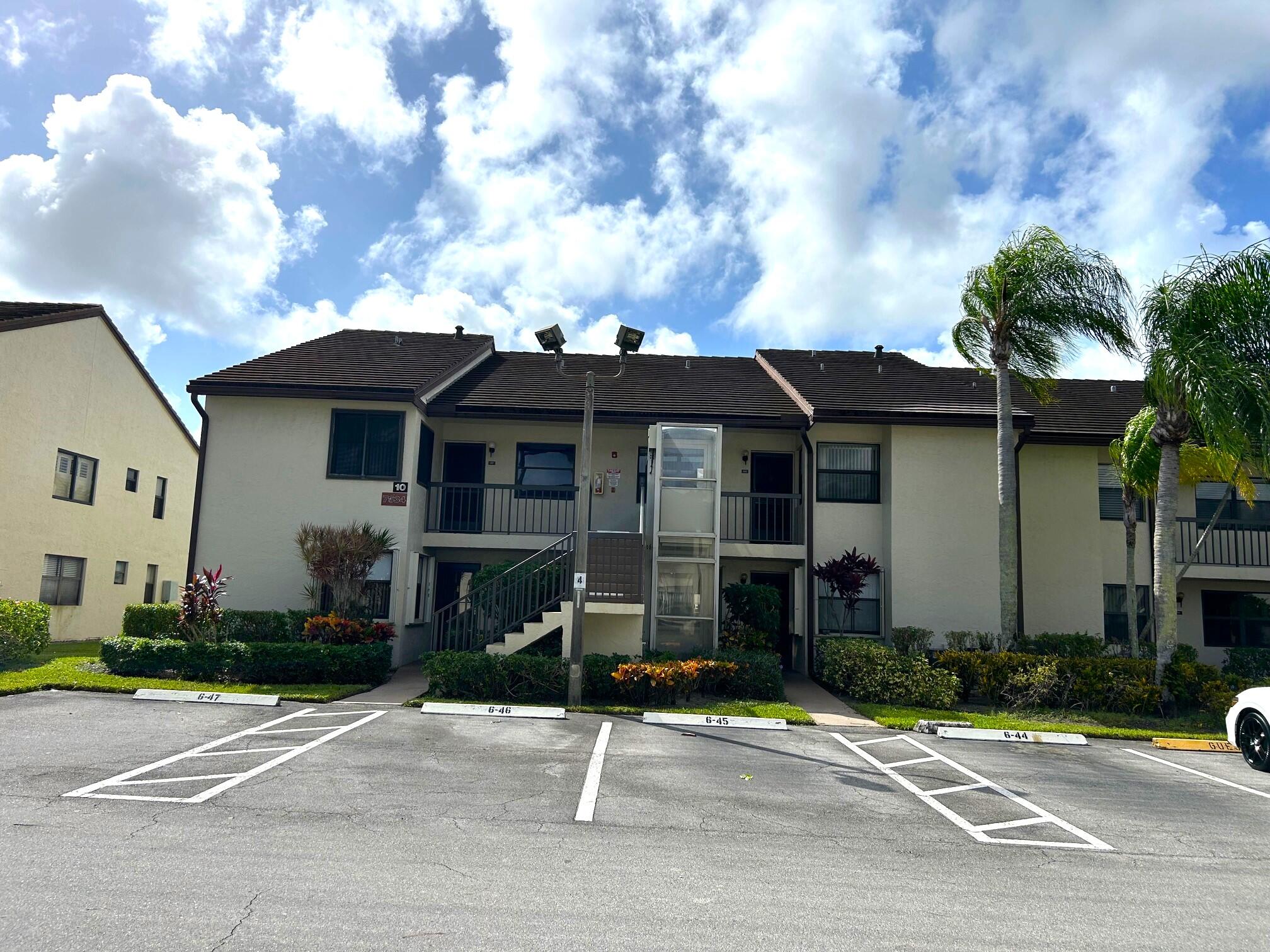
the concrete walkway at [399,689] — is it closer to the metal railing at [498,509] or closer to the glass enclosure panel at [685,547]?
the metal railing at [498,509]

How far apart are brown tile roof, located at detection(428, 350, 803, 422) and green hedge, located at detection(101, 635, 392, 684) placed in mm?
5736

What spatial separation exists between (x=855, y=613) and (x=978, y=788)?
843 centimetres

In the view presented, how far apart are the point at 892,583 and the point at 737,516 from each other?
3441 mm

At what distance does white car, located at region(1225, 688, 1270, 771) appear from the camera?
984 cm

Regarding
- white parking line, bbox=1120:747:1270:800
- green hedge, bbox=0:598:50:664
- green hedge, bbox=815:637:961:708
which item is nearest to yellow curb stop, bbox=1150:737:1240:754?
white parking line, bbox=1120:747:1270:800

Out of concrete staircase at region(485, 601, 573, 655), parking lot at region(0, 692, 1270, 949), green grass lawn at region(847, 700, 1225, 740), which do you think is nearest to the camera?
parking lot at region(0, 692, 1270, 949)

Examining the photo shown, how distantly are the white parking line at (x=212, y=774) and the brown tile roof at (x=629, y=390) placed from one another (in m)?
8.28

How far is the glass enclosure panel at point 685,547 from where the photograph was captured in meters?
15.4

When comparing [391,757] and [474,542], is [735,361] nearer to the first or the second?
[474,542]

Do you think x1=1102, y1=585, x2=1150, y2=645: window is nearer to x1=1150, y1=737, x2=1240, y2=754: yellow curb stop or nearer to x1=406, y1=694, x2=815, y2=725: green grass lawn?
x1=1150, y1=737, x2=1240, y2=754: yellow curb stop

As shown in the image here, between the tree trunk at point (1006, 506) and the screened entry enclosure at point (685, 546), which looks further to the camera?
the screened entry enclosure at point (685, 546)

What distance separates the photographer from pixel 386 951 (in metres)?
4.30

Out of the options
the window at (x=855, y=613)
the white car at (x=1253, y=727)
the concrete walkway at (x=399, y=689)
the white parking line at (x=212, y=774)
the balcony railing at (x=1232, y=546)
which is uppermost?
the balcony railing at (x=1232, y=546)

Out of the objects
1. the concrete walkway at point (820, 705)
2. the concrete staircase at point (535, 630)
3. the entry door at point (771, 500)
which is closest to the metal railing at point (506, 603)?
the concrete staircase at point (535, 630)
